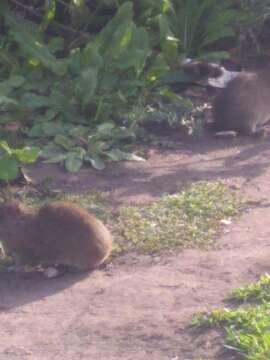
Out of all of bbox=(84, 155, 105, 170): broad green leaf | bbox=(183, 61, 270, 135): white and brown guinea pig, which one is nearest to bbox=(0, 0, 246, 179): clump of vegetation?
bbox=(84, 155, 105, 170): broad green leaf

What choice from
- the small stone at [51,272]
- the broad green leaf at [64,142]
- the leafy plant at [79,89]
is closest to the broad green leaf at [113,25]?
the leafy plant at [79,89]

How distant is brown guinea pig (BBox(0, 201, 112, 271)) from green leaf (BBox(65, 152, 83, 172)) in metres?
1.50

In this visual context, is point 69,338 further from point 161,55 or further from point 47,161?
point 161,55

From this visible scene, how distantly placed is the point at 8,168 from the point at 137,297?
2.23 meters

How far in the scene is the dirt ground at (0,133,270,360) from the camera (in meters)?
5.57

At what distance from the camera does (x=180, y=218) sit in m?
7.64

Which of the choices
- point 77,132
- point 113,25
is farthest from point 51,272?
point 113,25

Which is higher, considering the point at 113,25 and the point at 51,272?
the point at 113,25

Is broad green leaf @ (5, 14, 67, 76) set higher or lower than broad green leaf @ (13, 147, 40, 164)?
higher

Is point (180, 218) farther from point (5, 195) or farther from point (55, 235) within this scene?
point (5, 195)

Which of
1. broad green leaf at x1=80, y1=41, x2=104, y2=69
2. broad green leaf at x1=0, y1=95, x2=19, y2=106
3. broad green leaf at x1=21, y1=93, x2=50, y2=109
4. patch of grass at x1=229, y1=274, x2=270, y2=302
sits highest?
broad green leaf at x1=80, y1=41, x2=104, y2=69

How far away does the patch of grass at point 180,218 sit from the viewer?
7254 millimetres

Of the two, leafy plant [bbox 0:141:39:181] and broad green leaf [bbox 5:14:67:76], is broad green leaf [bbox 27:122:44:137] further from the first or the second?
leafy plant [bbox 0:141:39:181]

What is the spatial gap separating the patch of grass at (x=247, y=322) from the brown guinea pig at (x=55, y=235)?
122 centimetres
